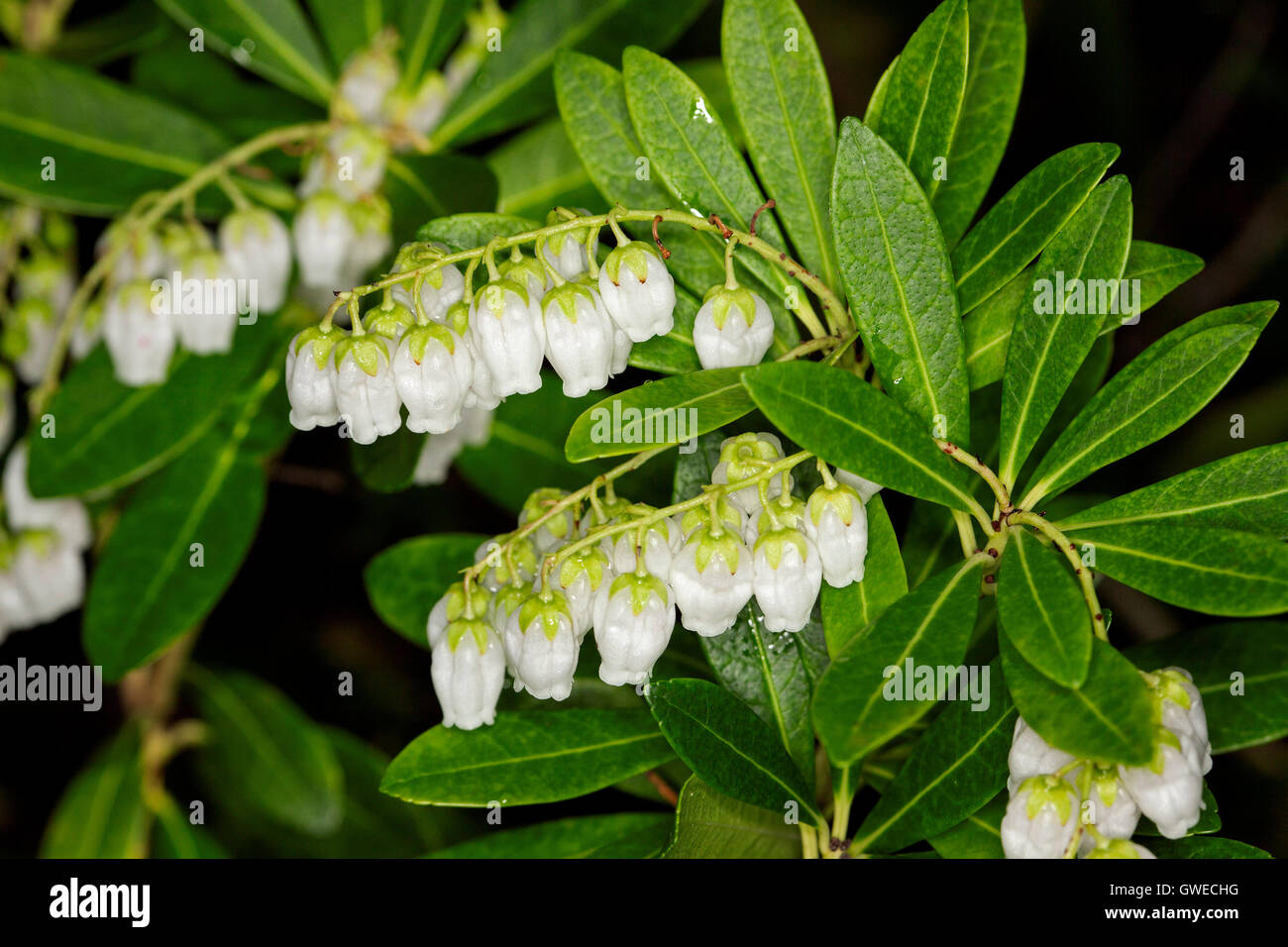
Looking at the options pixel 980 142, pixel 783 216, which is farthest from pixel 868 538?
pixel 980 142

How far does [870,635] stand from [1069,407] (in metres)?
0.52

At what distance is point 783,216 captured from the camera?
4.36ft

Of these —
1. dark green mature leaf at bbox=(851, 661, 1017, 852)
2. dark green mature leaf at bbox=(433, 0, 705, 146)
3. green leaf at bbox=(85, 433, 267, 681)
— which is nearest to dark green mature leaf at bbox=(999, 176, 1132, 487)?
dark green mature leaf at bbox=(851, 661, 1017, 852)

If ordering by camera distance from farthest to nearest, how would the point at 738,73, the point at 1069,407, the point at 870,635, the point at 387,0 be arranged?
the point at 387,0
the point at 1069,407
the point at 738,73
the point at 870,635

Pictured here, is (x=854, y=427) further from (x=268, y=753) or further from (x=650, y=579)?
(x=268, y=753)

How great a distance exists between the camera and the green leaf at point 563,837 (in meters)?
1.46

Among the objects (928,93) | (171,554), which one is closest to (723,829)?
(928,93)

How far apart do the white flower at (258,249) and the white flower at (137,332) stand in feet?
0.45

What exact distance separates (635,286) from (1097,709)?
0.61 metres

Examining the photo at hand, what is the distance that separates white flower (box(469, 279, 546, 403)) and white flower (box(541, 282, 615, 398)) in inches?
0.6

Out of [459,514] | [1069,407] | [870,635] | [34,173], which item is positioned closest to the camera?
[870,635]

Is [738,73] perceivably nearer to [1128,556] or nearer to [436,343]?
[436,343]

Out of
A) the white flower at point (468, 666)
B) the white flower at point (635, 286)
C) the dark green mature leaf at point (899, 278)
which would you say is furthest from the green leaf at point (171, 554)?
the dark green mature leaf at point (899, 278)

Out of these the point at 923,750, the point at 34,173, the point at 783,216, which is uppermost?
the point at 34,173
